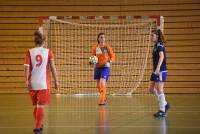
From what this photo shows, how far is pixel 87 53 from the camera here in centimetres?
1518

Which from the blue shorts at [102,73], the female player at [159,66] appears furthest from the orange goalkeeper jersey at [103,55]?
the female player at [159,66]

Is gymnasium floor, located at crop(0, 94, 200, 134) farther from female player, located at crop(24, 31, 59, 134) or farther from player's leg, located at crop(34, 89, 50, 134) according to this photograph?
female player, located at crop(24, 31, 59, 134)

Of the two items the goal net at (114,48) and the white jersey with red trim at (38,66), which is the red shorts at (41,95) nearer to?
the white jersey with red trim at (38,66)

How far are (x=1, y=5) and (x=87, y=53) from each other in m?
3.53

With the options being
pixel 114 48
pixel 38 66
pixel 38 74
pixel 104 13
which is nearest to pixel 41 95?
pixel 38 74

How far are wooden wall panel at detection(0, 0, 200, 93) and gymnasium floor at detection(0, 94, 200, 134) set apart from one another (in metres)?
3.15

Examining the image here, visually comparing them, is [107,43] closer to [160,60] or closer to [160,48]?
[160,48]

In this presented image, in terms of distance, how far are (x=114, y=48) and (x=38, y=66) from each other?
8413mm

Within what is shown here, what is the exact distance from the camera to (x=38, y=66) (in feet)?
22.9

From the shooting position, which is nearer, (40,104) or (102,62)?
(40,104)

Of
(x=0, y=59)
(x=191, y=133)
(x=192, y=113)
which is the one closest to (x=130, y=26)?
(x=0, y=59)

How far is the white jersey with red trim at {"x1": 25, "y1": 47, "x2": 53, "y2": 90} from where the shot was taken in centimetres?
695

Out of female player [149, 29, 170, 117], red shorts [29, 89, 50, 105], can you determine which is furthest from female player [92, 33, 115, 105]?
red shorts [29, 89, 50, 105]

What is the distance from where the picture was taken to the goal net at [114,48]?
48.9 feet
